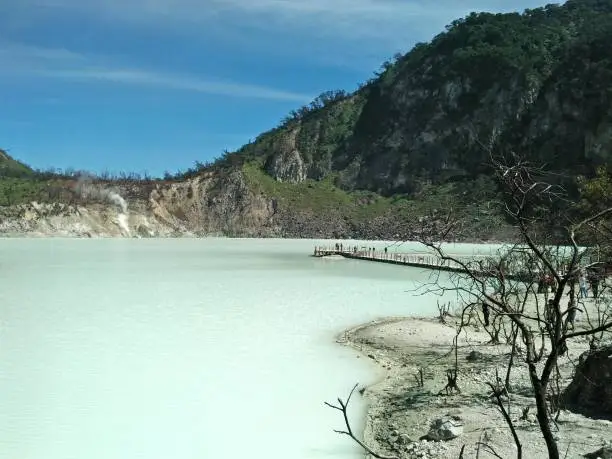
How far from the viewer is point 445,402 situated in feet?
31.3

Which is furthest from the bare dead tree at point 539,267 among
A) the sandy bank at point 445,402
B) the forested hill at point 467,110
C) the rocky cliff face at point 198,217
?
the rocky cliff face at point 198,217

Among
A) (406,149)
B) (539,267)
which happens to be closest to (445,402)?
(539,267)

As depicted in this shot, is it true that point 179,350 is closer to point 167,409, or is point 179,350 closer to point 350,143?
point 167,409

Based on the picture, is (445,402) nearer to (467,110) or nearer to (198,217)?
(198,217)

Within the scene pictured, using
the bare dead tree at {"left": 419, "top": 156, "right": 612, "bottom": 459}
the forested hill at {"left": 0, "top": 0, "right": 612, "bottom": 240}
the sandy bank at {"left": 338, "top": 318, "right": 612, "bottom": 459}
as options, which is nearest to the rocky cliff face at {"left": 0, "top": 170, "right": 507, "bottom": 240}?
the forested hill at {"left": 0, "top": 0, "right": 612, "bottom": 240}

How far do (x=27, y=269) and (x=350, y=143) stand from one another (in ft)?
326

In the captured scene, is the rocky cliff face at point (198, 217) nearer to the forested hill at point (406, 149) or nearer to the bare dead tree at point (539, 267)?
the forested hill at point (406, 149)

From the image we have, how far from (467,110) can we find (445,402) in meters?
111

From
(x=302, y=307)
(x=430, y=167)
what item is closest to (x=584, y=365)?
(x=302, y=307)

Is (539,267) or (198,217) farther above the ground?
(198,217)

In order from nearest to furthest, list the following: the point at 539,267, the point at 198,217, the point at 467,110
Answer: the point at 539,267
the point at 198,217
the point at 467,110

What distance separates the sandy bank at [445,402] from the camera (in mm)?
7352

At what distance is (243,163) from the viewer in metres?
128

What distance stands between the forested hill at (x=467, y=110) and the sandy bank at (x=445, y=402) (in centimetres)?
7477
